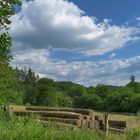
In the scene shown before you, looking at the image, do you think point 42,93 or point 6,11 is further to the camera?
point 42,93

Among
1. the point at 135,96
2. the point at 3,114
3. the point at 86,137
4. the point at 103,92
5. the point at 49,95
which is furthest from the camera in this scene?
the point at 103,92

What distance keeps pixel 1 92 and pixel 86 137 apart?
12698 millimetres

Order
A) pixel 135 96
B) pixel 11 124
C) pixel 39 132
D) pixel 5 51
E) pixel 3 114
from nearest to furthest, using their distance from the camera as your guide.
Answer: pixel 39 132
pixel 11 124
pixel 3 114
pixel 5 51
pixel 135 96

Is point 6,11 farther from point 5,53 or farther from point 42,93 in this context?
point 42,93

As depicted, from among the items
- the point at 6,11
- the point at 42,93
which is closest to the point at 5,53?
the point at 6,11

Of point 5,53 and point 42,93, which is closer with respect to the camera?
point 5,53

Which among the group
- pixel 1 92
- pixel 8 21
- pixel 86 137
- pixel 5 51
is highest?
pixel 8 21

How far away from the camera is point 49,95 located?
416ft

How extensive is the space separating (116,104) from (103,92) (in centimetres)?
3778

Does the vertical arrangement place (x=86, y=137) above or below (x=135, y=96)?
below

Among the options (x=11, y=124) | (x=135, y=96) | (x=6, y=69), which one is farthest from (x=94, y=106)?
(x=11, y=124)

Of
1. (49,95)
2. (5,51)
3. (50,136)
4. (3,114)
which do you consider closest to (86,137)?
(50,136)

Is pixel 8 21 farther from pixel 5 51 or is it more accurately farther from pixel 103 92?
pixel 103 92

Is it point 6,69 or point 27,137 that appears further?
point 6,69
